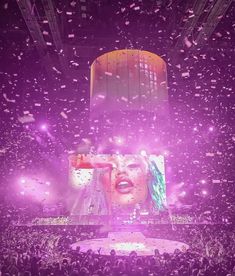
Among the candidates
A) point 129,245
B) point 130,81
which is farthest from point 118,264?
point 129,245

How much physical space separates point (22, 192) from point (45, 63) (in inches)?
200

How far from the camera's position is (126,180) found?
40.7 feet

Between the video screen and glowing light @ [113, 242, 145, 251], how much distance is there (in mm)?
3030

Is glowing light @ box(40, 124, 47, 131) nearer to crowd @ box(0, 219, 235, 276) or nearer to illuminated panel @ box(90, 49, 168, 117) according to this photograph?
crowd @ box(0, 219, 235, 276)

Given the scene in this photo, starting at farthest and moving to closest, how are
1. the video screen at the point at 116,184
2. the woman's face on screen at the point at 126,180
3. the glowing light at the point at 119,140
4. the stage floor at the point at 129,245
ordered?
1. the woman's face on screen at the point at 126,180
2. the video screen at the point at 116,184
3. the glowing light at the point at 119,140
4. the stage floor at the point at 129,245

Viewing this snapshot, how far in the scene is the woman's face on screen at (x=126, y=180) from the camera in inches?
479

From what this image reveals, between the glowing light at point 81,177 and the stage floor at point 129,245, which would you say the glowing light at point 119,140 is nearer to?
the glowing light at point 81,177

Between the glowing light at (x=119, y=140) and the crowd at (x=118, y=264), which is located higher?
the glowing light at (x=119, y=140)

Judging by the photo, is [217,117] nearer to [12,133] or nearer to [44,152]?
[44,152]

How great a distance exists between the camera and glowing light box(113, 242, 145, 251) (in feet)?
26.2

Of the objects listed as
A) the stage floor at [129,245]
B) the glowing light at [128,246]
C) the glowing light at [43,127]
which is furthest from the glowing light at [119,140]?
the glowing light at [128,246]

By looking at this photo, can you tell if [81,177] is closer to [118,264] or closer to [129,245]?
[129,245]

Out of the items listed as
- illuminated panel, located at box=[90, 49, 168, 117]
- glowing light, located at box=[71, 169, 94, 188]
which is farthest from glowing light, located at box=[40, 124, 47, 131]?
illuminated panel, located at box=[90, 49, 168, 117]

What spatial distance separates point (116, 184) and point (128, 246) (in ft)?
13.6
